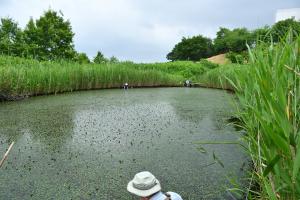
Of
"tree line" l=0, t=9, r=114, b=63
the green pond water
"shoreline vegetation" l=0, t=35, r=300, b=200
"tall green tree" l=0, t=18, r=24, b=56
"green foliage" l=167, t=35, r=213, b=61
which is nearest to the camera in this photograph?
"shoreline vegetation" l=0, t=35, r=300, b=200

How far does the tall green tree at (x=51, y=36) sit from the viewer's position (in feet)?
53.1

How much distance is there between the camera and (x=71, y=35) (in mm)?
17250

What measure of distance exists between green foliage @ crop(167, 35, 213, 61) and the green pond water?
25681mm

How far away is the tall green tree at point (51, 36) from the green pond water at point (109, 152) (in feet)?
41.5

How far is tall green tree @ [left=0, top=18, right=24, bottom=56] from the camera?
46.5 ft

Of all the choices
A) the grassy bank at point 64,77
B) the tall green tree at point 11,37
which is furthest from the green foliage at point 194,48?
the grassy bank at point 64,77

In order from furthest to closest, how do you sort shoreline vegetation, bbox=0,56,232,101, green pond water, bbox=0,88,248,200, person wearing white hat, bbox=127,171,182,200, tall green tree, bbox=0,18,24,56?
tall green tree, bbox=0,18,24,56 → shoreline vegetation, bbox=0,56,232,101 → green pond water, bbox=0,88,248,200 → person wearing white hat, bbox=127,171,182,200

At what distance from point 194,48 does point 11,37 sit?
17647 mm

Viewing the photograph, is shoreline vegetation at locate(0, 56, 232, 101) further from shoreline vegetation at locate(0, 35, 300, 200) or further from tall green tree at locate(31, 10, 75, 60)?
tall green tree at locate(31, 10, 75, 60)


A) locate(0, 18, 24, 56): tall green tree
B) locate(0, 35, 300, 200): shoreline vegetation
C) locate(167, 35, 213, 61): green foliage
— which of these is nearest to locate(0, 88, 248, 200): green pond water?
locate(0, 35, 300, 200): shoreline vegetation

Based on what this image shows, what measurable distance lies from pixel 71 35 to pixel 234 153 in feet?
52.7

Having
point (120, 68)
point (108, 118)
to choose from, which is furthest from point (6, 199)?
point (120, 68)

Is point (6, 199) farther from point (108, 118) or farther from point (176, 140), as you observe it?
point (108, 118)

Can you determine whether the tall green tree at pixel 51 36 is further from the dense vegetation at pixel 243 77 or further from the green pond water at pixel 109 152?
the green pond water at pixel 109 152
